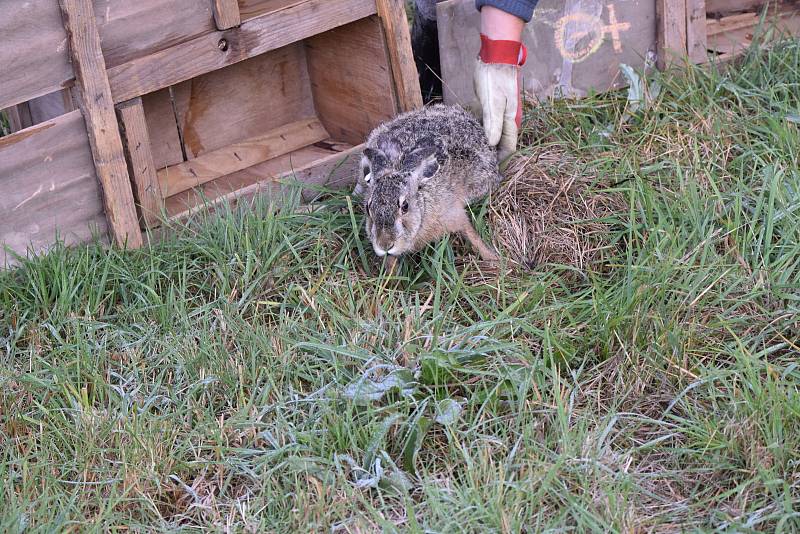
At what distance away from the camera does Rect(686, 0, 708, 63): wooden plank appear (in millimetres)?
5383

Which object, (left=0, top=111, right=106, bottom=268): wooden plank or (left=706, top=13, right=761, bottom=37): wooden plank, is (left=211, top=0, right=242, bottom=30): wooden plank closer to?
(left=0, top=111, right=106, bottom=268): wooden plank

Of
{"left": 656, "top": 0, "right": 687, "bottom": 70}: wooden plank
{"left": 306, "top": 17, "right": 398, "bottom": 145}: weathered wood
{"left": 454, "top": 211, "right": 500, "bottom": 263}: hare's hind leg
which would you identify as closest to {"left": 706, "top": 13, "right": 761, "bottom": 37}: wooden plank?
{"left": 656, "top": 0, "right": 687, "bottom": 70}: wooden plank

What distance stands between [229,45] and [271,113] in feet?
3.68

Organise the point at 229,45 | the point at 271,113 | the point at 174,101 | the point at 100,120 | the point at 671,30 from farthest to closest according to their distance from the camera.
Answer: the point at 271,113 < the point at 671,30 < the point at 174,101 < the point at 229,45 < the point at 100,120

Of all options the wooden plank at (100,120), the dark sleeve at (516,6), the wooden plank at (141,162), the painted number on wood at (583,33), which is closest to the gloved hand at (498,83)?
the dark sleeve at (516,6)

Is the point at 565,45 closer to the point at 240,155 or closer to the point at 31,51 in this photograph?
the point at 240,155

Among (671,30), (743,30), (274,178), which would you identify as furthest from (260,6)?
(743,30)

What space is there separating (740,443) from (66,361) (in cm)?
246

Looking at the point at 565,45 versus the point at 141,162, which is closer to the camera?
the point at 141,162

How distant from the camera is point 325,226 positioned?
446 cm

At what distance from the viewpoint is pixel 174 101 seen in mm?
5227

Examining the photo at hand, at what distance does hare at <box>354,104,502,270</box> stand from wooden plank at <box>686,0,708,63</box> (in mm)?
1516

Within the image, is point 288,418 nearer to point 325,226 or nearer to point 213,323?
point 213,323

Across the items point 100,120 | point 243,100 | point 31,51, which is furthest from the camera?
point 243,100
